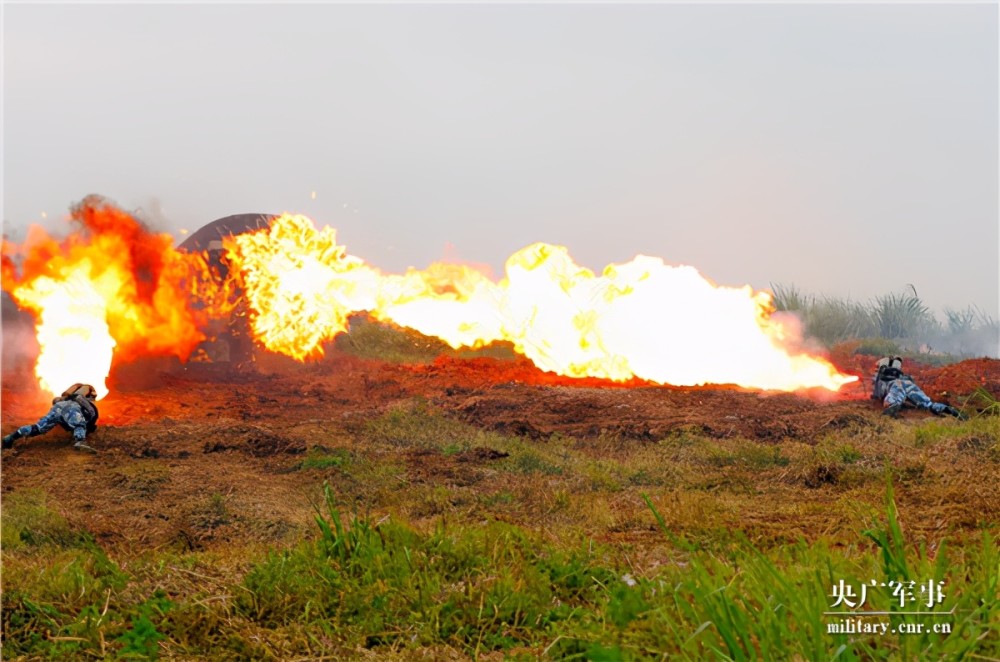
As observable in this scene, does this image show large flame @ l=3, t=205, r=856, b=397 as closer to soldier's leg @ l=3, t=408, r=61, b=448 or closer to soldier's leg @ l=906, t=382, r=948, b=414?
soldier's leg @ l=3, t=408, r=61, b=448

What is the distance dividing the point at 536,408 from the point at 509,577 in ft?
35.0

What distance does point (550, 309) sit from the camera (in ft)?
59.4

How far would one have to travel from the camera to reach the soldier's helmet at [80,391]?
44.4 ft

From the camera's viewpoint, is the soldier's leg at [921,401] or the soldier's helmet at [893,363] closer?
the soldier's leg at [921,401]

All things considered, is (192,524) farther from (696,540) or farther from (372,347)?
(372,347)

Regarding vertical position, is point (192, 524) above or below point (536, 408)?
below

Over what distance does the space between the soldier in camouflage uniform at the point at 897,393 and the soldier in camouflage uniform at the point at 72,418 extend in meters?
12.6

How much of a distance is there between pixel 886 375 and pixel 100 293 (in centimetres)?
1462

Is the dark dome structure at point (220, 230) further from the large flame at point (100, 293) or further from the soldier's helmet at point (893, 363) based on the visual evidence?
the soldier's helmet at point (893, 363)

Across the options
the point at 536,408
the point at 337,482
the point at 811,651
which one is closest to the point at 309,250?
the point at 536,408

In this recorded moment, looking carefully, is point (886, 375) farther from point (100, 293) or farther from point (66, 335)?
point (100, 293)

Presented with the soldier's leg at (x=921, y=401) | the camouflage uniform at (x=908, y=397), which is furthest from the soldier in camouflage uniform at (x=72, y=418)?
the soldier's leg at (x=921, y=401)

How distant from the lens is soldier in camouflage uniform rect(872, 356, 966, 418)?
49.4 ft

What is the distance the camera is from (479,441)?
13406 mm
